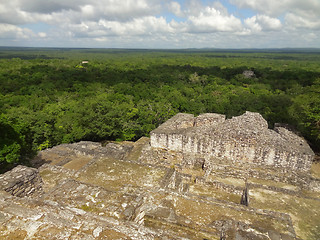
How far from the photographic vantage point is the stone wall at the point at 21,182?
6182 mm

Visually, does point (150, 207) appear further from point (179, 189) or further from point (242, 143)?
point (242, 143)

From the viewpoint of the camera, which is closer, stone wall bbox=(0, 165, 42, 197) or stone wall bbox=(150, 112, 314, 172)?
stone wall bbox=(0, 165, 42, 197)

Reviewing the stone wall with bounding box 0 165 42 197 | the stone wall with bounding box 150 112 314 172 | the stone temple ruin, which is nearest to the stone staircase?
the stone temple ruin

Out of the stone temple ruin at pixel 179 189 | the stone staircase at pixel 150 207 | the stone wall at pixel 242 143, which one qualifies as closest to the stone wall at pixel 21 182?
the stone temple ruin at pixel 179 189

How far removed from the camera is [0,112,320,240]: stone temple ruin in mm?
4094

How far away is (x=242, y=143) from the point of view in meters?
11.0

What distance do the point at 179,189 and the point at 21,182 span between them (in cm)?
597

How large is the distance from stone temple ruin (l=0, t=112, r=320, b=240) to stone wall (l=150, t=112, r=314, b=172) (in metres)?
0.05

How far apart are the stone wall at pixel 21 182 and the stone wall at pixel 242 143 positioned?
6.83 metres

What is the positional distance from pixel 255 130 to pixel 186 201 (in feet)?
22.2

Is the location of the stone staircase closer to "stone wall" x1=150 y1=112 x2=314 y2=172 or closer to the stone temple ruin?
the stone temple ruin

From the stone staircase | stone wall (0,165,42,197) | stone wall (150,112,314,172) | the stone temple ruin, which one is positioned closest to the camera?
the stone staircase

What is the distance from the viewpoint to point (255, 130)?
11.3 m

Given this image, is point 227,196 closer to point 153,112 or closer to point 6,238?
point 6,238
